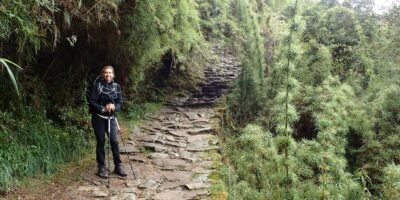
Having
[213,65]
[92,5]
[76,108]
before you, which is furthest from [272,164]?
[213,65]

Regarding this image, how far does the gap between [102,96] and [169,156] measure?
1.85 metres

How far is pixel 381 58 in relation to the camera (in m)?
8.11

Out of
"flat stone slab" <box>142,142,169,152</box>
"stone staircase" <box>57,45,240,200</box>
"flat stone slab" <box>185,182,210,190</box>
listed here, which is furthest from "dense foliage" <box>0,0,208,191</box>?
"flat stone slab" <box>185,182,210,190</box>

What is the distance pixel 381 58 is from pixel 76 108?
19.9 ft

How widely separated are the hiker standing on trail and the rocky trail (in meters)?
0.38

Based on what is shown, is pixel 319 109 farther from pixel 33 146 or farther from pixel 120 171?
pixel 33 146

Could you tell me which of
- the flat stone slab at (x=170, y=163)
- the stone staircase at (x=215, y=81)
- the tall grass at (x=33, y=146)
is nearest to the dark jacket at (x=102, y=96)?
the tall grass at (x=33, y=146)

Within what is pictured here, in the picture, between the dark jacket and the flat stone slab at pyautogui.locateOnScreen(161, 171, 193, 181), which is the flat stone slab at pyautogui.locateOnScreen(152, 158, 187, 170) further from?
the dark jacket

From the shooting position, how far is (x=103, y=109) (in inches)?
209

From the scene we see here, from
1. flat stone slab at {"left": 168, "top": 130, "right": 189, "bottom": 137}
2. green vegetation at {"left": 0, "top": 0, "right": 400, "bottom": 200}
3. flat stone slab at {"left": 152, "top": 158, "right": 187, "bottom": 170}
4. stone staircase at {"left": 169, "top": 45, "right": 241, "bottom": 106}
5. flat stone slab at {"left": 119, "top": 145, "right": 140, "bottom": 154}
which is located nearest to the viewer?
green vegetation at {"left": 0, "top": 0, "right": 400, "bottom": 200}

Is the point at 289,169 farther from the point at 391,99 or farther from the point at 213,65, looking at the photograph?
the point at 213,65

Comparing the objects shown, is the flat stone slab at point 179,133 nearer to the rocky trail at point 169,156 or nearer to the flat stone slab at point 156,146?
the rocky trail at point 169,156

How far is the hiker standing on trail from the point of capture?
17.5 feet

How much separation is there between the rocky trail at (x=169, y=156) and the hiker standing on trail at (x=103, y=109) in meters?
0.38
